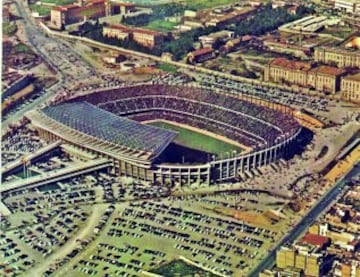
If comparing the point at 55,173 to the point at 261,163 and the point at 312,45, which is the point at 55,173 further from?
the point at 312,45

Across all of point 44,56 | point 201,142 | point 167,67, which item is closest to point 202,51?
point 167,67

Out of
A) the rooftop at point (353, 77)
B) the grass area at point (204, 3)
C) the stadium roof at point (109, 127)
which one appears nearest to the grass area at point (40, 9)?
the grass area at point (204, 3)

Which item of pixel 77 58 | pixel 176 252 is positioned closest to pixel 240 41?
pixel 77 58

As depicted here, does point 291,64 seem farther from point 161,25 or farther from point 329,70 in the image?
point 161,25

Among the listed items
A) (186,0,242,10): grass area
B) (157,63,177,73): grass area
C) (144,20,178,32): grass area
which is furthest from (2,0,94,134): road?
(186,0,242,10): grass area

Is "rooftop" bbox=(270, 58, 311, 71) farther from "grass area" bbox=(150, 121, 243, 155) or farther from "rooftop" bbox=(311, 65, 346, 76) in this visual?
"grass area" bbox=(150, 121, 243, 155)

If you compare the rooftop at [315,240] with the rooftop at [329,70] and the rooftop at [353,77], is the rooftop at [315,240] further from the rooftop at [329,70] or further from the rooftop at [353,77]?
the rooftop at [329,70]
